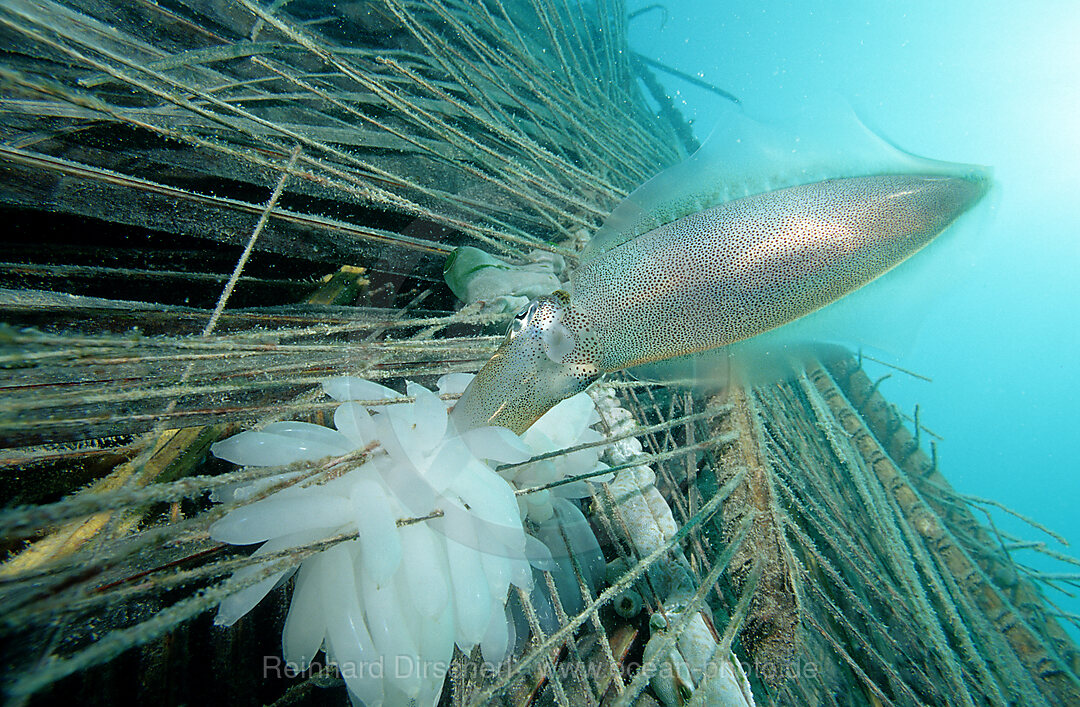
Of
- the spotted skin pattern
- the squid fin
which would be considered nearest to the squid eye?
the spotted skin pattern

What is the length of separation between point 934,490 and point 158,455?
4497 mm

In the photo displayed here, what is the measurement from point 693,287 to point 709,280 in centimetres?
5

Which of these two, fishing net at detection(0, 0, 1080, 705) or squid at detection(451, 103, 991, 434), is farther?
squid at detection(451, 103, 991, 434)

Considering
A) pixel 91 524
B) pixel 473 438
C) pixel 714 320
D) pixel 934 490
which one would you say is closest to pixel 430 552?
pixel 473 438

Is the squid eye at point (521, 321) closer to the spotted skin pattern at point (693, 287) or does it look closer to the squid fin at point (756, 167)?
the spotted skin pattern at point (693, 287)

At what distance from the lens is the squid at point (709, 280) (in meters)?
1.17

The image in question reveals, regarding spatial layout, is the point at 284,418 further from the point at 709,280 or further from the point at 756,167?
the point at 756,167

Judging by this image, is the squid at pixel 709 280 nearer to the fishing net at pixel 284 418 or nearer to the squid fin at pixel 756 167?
the squid fin at pixel 756 167

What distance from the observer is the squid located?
1169 millimetres

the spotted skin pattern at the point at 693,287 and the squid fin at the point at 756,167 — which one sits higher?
the squid fin at the point at 756,167

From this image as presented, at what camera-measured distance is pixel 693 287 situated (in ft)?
3.83

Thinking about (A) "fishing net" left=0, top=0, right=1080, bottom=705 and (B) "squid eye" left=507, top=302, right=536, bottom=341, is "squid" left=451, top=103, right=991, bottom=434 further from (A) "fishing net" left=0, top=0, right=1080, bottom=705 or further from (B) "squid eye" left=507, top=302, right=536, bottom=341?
(A) "fishing net" left=0, top=0, right=1080, bottom=705

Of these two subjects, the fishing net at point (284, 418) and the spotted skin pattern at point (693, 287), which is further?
the spotted skin pattern at point (693, 287)

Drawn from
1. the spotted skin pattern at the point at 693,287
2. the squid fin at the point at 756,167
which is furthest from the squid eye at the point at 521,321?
the squid fin at the point at 756,167
